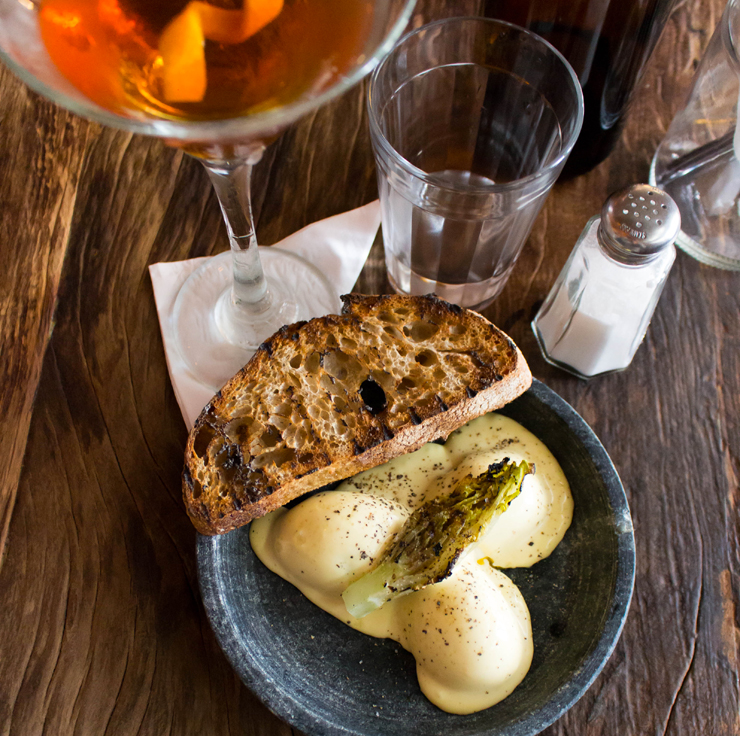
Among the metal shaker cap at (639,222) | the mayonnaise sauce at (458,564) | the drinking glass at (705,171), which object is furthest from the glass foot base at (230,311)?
the drinking glass at (705,171)

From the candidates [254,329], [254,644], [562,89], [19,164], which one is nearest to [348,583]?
[254,644]

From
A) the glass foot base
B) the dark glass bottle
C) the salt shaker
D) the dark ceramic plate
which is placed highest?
the dark glass bottle

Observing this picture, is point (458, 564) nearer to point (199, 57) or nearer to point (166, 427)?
point (166, 427)

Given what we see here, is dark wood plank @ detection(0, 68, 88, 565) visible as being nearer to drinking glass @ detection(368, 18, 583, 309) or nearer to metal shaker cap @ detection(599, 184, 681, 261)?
drinking glass @ detection(368, 18, 583, 309)

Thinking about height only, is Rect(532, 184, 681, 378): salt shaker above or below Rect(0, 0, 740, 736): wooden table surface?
above

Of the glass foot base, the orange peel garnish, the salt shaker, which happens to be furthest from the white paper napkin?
the orange peel garnish

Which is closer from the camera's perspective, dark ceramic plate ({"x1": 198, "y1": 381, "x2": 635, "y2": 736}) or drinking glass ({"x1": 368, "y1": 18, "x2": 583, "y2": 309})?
dark ceramic plate ({"x1": 198, "y1": 381, "x2": 635, "y2": 736})

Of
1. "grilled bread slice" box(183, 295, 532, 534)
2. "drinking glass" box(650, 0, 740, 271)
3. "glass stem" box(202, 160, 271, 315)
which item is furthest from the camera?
"drinking glass" box(650, 0, 740, 271)
